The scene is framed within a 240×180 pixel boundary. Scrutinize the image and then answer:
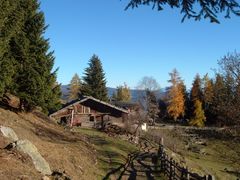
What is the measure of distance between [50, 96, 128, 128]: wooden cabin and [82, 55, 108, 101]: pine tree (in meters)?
10.5

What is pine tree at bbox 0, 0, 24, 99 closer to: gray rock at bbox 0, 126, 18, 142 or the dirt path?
A: gray rock at bbox 0, 126, 18, 142

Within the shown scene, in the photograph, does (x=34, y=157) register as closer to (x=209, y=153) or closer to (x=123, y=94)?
(x=209, y=153)

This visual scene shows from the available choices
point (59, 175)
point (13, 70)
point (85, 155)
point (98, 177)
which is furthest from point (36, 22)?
point (59, 175)

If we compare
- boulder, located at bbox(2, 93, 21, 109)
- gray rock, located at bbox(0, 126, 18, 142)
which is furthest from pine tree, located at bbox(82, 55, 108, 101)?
gray rock, located at bbox(0, 126, 18, 142)

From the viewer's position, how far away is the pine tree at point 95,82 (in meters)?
75.2

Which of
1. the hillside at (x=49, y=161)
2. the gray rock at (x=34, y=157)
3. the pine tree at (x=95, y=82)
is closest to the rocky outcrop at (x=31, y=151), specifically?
the gray rock at (x=34, y=157)

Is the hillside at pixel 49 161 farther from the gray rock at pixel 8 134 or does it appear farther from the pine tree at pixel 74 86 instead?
the pine tree at pixel 74 86

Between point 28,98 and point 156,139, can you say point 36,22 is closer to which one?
point 28,98

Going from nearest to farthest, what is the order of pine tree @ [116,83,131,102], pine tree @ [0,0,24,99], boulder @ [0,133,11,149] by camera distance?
boulder @ [0,133,11,149] < pine tree @ [0,0,24,99] < pine tree @ [116,83,131,102]

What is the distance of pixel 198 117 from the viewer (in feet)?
308

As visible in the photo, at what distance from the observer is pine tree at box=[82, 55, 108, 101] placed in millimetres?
75250

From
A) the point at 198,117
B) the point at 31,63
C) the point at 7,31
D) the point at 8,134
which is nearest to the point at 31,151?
the point at 8,134

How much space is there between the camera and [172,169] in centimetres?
2425

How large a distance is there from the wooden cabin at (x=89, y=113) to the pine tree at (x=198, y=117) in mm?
33713
